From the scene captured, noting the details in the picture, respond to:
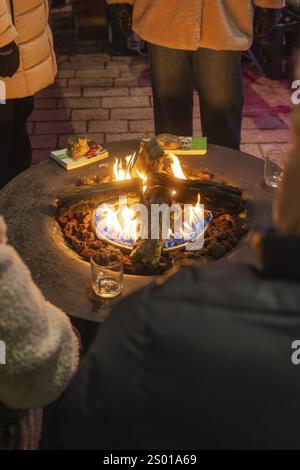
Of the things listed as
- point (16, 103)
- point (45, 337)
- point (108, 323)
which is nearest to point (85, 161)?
point (16, 103)

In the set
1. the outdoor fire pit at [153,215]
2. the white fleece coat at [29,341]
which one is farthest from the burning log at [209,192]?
the white fleece coat at [29,341]

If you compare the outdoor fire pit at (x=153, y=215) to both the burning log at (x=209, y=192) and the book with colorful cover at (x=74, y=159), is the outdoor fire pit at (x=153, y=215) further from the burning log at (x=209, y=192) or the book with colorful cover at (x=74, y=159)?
the book with colorful cover at (x=74, y=159)

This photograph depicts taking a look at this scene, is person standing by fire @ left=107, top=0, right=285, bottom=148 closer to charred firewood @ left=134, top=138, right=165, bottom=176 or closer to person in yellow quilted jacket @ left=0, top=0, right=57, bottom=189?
person in yellow quilted jacket @ left=0, top=0, right=57, bottom=189

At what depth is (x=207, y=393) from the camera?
3.62 feet

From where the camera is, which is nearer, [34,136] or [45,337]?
[45,337]

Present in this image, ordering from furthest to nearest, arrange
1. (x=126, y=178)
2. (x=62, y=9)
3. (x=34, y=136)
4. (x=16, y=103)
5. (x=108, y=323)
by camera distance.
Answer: (x=62, y=9) → (x=34, y=136) → (x=16, y=103) → (x=126, y=178) → (x=108, y=323)

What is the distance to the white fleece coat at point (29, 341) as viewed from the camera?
1.41m

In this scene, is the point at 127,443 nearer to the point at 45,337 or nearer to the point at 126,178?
the point at 45,337

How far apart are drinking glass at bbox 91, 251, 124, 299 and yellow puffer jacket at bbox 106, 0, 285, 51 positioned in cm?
167

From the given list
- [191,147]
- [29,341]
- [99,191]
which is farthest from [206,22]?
[29,341]

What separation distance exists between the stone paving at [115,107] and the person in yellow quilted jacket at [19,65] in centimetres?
83
